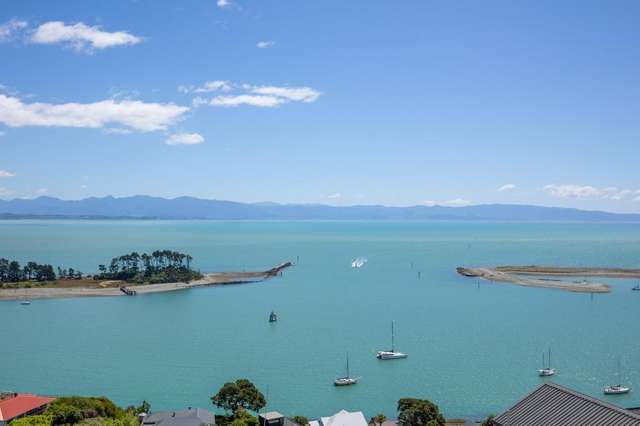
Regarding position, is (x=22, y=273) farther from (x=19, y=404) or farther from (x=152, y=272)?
(x=19, y=404)

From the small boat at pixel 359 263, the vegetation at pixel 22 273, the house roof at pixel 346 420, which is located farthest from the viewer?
the small boat at pixel 359 263

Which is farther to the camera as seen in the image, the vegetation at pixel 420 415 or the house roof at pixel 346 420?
the house roof at pixel 346 420

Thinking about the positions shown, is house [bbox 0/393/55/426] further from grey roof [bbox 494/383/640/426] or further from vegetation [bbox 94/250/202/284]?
vegetation [bbox 94/250/202/284]

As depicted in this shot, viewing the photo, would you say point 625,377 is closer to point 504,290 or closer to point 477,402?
point 477,402

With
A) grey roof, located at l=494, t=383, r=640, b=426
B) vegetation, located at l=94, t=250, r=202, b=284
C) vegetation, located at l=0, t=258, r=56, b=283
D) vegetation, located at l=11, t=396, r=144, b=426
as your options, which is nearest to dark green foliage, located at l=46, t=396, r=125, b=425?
vegetation, located at l=11, t=396, r=144, b=426

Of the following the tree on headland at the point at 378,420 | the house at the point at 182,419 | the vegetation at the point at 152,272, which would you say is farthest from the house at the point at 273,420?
the vegetation at the point at 152,272

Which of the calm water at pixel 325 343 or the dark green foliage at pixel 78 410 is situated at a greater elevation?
the dark green foliage at pixel 78 410

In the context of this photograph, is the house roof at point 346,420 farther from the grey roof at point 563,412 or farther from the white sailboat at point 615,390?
the white sailboat at point 615,390

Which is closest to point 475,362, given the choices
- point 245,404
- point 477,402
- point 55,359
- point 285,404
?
point 477,402
